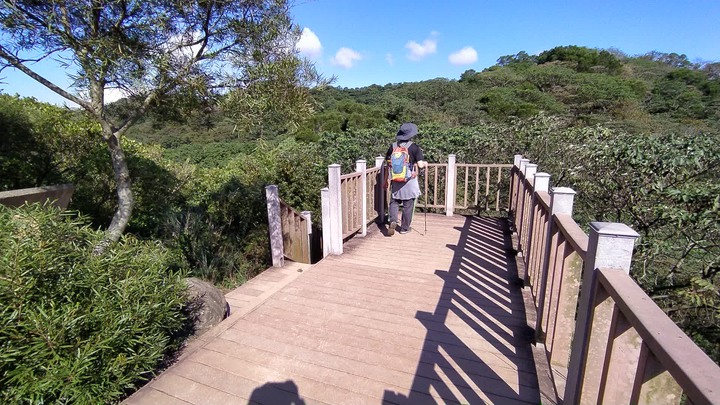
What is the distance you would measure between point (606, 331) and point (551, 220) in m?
0.95

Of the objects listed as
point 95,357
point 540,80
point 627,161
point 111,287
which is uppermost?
point 540,80

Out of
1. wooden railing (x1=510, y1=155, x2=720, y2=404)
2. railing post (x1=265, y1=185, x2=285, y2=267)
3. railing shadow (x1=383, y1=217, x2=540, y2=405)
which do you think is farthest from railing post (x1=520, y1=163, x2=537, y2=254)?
railing post (x1=265, y1=185, x2=285, y2=267)

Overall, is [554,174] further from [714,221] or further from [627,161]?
[714,221]

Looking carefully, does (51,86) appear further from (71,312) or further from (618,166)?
(618,166)

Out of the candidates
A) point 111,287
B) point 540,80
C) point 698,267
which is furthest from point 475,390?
point 540,80

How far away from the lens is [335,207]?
4.12 metres

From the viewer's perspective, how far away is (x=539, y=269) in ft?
8.51

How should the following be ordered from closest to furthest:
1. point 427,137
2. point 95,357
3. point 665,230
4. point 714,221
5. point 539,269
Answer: point 95,357 < point 539,269 < point 714,221 < point 665,230 < point 427,137

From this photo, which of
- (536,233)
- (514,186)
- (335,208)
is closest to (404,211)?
(335,208)

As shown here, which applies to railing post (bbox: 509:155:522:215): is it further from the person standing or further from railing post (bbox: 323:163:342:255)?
railing post (bbox: 323:163:342:255)

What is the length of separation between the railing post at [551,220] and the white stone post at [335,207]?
7.82 feet

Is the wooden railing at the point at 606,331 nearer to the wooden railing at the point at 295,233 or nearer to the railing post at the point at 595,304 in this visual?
the railing post at the point at 595,304

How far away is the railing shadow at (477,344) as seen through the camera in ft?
6.51

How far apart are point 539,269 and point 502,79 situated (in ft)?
98.3
